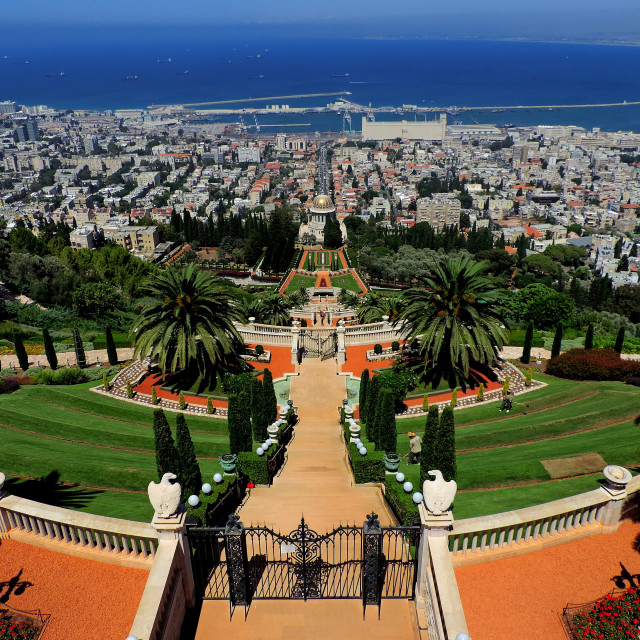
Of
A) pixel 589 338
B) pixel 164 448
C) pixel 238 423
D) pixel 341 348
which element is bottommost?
pixel 589 338

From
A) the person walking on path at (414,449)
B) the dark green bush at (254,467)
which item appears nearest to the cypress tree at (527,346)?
the person walking on path at (414,449)

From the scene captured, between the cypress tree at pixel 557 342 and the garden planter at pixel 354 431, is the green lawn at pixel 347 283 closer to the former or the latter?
the cypress tree at pixel 557 342

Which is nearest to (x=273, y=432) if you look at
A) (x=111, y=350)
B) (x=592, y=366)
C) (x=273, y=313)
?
(x=111, y=350)

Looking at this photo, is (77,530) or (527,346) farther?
(527,346)

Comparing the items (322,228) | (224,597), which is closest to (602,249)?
(322,228)

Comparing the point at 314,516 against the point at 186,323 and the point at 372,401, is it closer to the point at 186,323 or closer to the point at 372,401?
the point at 372,401

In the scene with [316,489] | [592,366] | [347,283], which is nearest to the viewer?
[316,489]

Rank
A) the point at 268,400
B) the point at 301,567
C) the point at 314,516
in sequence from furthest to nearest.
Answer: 1. the point at 268,400
2. the point at 314,516
3. the point at 301,567
